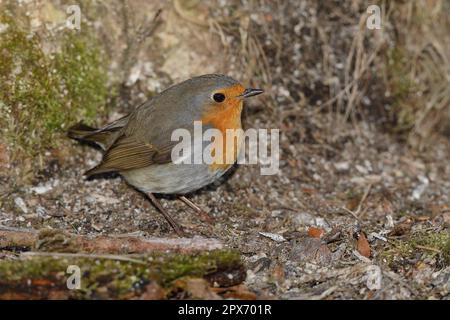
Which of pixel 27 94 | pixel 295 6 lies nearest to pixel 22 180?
pixel 27 94

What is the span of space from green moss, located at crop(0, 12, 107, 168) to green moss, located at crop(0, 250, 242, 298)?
1.51 m

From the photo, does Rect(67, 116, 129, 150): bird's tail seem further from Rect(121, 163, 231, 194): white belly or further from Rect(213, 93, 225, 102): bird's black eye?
Rect(213, 93, 225, 102): bird's black eye

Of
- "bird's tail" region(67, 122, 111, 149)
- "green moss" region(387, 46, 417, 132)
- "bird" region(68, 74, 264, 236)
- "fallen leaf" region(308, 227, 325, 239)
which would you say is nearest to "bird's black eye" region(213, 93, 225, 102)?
"bird" region(68, 74, 264, 236)

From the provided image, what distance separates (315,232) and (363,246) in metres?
0.39

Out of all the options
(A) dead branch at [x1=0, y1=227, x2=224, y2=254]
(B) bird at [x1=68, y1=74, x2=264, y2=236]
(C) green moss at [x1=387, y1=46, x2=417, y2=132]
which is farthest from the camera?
(C) green moss at [x1=387, y1=46, x2=417, y2=132]

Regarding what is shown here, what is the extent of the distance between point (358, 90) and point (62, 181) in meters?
2.61

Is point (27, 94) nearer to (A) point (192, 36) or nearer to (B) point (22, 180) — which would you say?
(B) point (22, 180)

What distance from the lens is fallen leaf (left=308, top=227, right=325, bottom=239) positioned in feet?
13.9

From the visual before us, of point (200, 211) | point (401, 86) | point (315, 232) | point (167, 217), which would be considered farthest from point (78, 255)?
point (401, 86)

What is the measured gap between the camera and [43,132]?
4762 millimetres

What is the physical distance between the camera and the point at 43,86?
15.5 feet

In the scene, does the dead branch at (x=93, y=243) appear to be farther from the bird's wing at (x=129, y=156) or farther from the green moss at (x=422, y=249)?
the green moss at (x=422, y=249)

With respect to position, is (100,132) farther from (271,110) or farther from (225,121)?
(271,110)

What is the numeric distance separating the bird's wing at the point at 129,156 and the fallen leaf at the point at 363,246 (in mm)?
1360
